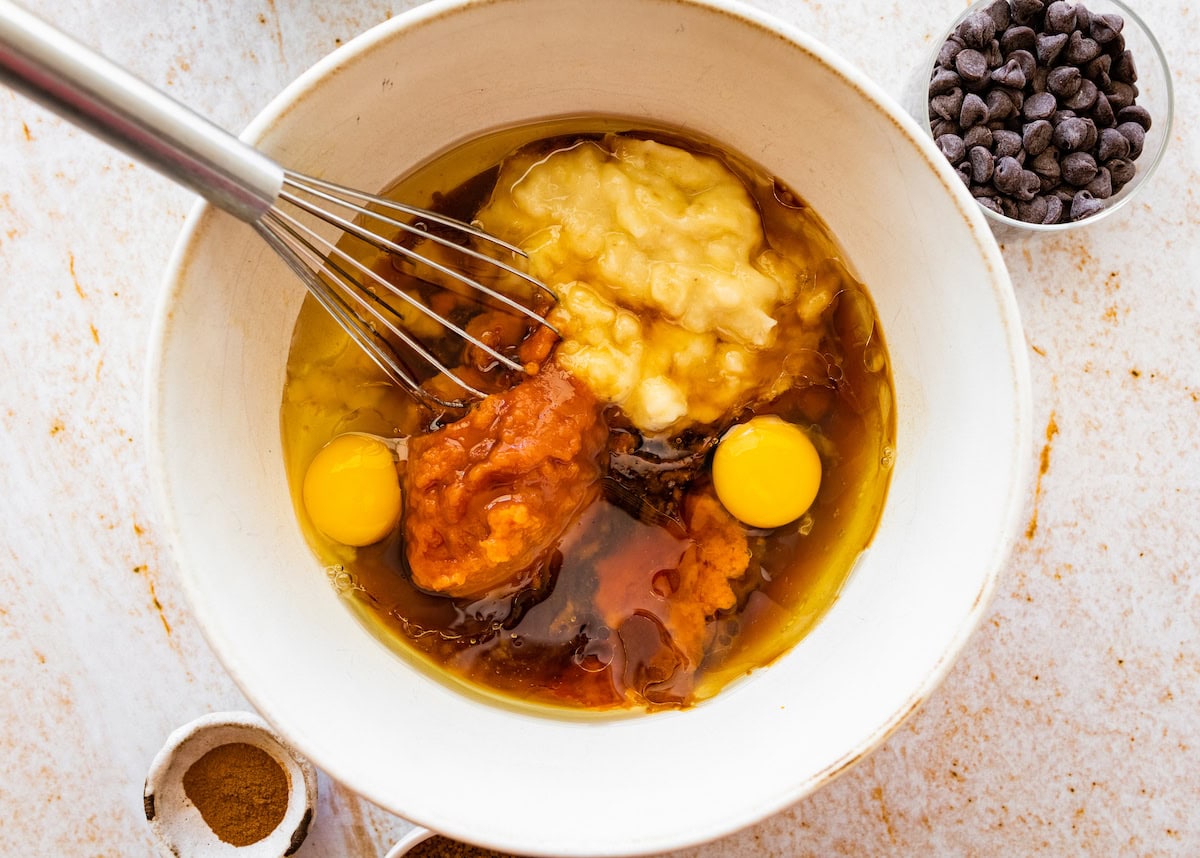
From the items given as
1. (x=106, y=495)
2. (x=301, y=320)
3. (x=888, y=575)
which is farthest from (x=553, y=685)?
(x=106, y=495)

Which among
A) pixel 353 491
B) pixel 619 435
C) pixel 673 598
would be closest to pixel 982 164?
pixel 619 435

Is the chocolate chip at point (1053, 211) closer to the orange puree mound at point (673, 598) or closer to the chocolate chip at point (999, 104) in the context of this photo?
the chocolate chip at point (999, 104)

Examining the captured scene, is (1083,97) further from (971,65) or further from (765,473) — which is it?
(765,473)

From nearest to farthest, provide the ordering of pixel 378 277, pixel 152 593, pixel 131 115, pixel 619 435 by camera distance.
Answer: pixel 131 115
pixel 378 277
pixel 619 435
pixel 152 593

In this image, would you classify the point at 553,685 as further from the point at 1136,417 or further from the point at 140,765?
the point at 1136,417

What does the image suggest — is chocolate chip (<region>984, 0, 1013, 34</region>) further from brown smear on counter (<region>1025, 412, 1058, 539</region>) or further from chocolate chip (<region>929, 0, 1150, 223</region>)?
brown smear on counter (<region>1025, 412, 1058, 539</region>)

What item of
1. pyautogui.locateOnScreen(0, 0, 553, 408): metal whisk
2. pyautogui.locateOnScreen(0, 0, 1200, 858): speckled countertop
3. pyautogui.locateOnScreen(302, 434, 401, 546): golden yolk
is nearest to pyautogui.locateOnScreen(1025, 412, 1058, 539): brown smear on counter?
pyautogui.locateOnScreen(0, 0, 1200, 858): speckled countertop
